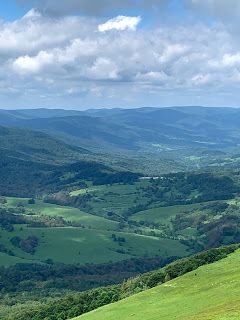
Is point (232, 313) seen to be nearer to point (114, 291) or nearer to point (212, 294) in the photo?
point (212, 294)

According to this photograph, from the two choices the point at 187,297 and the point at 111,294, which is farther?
the point at 111,294

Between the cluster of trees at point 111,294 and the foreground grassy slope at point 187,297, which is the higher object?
the foreground grassy slope at point 187,297

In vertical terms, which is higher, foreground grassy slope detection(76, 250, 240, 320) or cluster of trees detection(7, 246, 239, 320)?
foreground grassy slope detection(76, 250, 240, 320)

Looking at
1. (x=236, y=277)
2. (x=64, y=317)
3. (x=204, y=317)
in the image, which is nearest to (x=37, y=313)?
(x=64, y=317)

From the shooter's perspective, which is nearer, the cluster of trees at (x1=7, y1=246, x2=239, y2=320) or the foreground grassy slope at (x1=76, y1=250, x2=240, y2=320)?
the foreground grassy slope at (x1=76, y1=250, x2=240, y2=320)

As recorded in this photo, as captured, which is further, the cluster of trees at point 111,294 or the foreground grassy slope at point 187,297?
the cluster of trees at point 111,294
